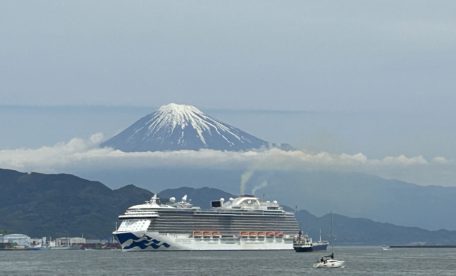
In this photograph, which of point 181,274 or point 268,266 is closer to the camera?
point 181,274

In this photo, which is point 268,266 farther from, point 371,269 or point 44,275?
point 44,275

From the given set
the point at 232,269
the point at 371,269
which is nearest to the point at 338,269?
the point at 371,269

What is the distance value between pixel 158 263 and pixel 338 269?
29.3 metres

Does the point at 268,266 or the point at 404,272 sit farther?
the point at 268,266

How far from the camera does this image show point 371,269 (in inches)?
6314

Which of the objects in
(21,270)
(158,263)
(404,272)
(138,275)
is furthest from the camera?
(158,263)

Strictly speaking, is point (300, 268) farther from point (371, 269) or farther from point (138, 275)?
point (138, 275)

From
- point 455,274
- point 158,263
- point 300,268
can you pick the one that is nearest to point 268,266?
point 300,268

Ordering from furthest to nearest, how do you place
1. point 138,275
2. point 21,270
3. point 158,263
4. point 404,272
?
point 158,263 < point 21,270 < point 404,272 < point 138,275

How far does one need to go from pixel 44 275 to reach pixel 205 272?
2042 centimetres

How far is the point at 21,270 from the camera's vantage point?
161m

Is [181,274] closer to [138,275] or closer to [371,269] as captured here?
[138,275]

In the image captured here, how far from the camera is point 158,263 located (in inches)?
6831

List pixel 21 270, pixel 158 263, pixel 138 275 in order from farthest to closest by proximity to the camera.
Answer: pixel 158 263
pixel 21 270
pixel 138 275
